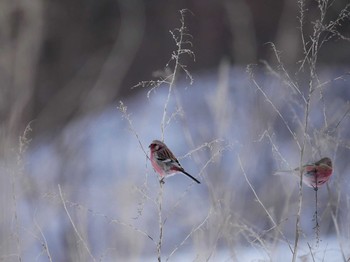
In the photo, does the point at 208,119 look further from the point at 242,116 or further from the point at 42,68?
the point at 42,68

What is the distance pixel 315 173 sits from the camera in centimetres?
187

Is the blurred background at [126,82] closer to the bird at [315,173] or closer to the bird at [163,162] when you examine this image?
the bird at [163,162]

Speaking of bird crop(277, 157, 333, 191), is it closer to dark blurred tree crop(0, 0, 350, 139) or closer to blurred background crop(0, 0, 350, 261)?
blurred background crop(0, 0, 350, 261)

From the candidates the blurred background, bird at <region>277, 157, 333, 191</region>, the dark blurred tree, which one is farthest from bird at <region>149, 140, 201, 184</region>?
the dark blurred tree

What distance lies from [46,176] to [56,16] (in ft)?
15.5

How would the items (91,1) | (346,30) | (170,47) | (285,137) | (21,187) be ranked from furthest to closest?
(91,1), (170,47), (346,30), (285,137), (21,187)

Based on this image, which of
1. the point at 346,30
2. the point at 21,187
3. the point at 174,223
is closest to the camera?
the point at 21,187

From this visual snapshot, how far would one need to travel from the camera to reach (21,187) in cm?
354

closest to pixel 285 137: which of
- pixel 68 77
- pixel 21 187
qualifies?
pixel 68 77

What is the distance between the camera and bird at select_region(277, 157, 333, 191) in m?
1.83

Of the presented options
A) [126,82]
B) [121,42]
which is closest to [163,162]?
[121,42]

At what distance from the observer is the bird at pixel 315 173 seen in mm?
1826

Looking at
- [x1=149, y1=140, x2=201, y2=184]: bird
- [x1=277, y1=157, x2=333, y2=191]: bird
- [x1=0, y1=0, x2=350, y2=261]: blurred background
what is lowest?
[x1=277, y1=157, x2=333, y2=191]: bird

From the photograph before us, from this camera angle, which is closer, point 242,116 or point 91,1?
point 242,116
